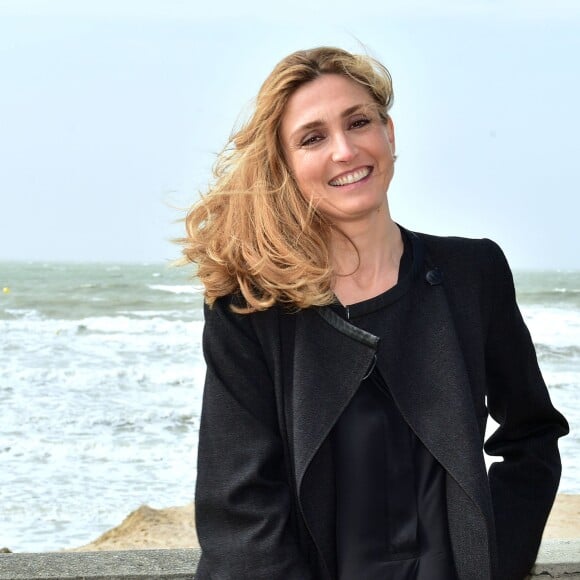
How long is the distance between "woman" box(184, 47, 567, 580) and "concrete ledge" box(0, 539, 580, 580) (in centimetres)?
35

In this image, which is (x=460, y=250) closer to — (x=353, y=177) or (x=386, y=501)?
(x=353, y=177)

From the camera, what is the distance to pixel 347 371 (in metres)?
1.87

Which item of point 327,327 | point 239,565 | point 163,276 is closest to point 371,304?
point 327,327

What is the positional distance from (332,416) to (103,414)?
9.20 m

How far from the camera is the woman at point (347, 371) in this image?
181 centimetres

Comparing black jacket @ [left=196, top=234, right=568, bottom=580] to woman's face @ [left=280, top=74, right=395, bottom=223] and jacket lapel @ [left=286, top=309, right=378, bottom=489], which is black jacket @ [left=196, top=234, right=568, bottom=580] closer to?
jacket lapel @ [left=286, top=309, right=378, bottom=489]

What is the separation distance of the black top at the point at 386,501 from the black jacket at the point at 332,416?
0.09ft

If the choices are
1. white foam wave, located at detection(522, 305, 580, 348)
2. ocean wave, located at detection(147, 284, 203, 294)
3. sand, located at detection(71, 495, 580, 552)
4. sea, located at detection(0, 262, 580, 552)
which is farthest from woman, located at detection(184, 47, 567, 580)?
ocean wave, located at detection(147, 284, 203, 294)

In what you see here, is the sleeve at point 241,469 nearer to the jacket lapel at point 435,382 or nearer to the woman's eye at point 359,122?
the jacket lapel at point 435,382

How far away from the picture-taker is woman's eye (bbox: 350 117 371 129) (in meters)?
1.95

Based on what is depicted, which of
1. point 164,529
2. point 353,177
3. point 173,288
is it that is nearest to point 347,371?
point 353,177

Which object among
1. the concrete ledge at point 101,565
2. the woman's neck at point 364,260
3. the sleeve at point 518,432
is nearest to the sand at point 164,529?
the concrete ledge at point 101,565

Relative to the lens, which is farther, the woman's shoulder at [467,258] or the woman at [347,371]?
the woman's shoulder at [467,258]

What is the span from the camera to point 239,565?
1.82 m
